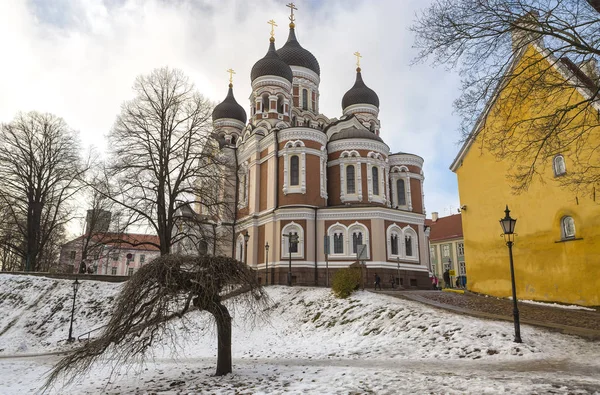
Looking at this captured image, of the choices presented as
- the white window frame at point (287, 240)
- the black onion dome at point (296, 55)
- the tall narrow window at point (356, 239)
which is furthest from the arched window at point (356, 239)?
the black onion dome at point (296, 55)

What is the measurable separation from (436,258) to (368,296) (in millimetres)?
36292

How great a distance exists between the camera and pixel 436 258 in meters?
50.4

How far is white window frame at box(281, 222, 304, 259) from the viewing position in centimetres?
2785

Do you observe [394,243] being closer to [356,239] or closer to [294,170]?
[356,239]

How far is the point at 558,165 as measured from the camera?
15352mm

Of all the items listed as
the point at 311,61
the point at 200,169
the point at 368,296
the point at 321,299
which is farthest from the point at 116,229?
the point at 311,61

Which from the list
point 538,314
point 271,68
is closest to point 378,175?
point 271,68

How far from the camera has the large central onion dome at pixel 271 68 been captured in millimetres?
38312

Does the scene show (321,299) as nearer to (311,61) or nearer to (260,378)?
(260,378)

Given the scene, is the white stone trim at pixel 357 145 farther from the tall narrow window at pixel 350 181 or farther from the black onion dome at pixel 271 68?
the black onion dome at pixel 271 68

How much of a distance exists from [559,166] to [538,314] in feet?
18.8

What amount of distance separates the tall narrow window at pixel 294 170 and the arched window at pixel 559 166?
57.1 ft

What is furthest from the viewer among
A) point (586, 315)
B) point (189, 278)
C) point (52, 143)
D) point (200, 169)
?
point (52, 143)

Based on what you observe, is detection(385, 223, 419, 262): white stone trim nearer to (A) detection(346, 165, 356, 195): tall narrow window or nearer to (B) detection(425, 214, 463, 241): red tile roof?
(A) detection(346, 165, 356, 195): tall narrow window
